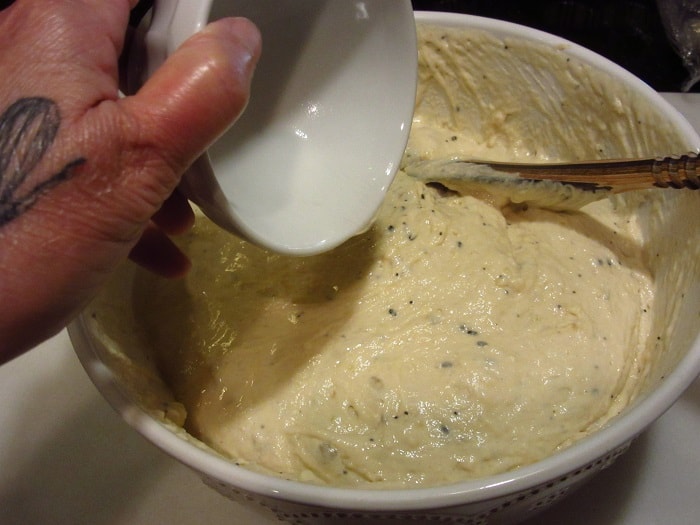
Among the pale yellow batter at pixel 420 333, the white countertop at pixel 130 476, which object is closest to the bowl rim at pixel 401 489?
the pale yellow batter at pixel 420 333

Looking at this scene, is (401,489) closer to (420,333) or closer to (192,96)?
(420,333)

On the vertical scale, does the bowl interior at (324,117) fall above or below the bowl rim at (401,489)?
above

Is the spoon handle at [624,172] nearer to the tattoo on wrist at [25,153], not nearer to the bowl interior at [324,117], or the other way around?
the bowl interior at [324,117]

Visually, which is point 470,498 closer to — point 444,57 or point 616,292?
point 616,292

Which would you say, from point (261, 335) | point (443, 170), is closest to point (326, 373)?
point (261, 335)

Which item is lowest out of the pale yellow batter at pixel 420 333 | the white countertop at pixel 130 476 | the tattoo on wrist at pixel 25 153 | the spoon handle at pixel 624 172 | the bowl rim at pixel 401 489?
the white countertop at pixel 130 476

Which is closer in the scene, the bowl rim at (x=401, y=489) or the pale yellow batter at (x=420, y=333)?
the bowl rim at (x=401, y=489)
